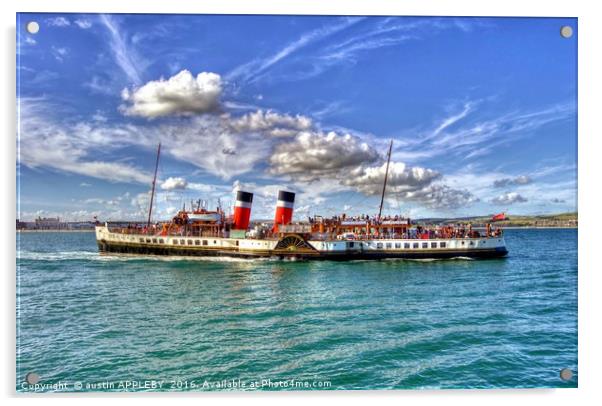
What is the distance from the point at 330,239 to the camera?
19016 millimetres

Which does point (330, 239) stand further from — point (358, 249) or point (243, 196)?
point (243, 196)

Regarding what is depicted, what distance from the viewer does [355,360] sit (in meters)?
6.10

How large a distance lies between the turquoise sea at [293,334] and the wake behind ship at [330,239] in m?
5.87

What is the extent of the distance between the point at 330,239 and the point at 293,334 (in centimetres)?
1193

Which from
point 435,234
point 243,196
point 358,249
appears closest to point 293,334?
point 243,196

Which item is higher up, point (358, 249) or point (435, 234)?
point (435, 234)

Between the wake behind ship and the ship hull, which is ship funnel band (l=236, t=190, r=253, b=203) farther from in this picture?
the ship hull

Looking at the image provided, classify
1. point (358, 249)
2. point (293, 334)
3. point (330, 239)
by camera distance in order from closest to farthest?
point (293, 334)
point (358, 249)
point (330, 239)

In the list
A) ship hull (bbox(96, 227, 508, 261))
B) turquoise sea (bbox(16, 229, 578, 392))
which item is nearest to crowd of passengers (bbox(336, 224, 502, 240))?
ship hull (bbox(96, 227, 508, 261))

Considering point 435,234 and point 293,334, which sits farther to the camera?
point 435,234

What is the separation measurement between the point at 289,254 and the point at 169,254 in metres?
6.69

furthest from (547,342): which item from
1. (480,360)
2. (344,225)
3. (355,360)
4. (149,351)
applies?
(344,225)

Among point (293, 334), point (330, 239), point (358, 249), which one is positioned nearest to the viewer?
point (293, 334)
